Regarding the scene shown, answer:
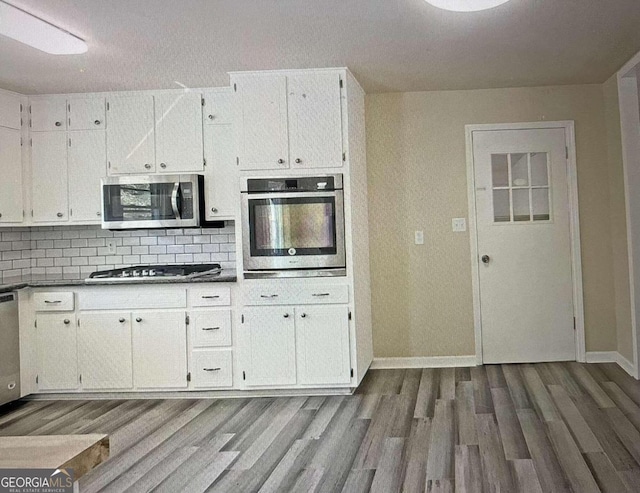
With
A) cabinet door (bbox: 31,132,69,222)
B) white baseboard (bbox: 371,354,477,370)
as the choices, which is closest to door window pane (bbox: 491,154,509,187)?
white baseboard (bbox: 371,354,477,370)

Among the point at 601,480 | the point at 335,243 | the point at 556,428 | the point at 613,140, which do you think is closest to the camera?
the point at 601,480

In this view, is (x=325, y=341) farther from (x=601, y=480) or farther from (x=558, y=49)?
(x=558, y=49)

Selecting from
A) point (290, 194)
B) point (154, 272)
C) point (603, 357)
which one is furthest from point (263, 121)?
point (603, 357)

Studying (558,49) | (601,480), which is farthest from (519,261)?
(601,480)

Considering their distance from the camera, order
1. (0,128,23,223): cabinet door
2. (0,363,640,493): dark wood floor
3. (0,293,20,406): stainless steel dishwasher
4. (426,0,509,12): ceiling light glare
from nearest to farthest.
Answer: (0,363,640,493): dark wood floor < (426,0,509,12): ceiling light glare < (0,293,20,406): stainless steel dishwasher < (0,128,23,223): cabinet door

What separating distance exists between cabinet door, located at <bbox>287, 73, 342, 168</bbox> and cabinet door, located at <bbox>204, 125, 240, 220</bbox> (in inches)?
23.8

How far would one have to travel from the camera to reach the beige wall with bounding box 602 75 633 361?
480 centimetres

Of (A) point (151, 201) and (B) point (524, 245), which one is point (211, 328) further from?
(B) point (524, 245)

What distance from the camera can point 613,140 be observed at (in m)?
4.97

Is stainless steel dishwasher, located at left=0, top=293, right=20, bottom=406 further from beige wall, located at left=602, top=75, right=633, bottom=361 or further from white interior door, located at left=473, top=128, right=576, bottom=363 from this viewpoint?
beige wall, located at left=602, top=75, right=633, bottom=361

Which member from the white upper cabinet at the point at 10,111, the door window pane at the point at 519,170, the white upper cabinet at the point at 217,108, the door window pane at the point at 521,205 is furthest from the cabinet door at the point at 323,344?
the white upper cabinet at the point at 10,111

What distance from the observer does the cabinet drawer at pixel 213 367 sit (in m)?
4.48

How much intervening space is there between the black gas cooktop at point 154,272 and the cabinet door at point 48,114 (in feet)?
3.93

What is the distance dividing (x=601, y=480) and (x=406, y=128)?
3.22 m
